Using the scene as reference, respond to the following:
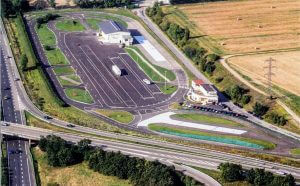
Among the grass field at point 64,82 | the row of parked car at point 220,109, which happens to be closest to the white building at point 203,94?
the row of parked car at point 220,109

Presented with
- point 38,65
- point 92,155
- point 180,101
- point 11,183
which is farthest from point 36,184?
point 38,65

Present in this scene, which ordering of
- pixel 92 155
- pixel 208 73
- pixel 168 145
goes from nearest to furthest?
pixel 92 155 → pixel 168 145 → pixel 208 73

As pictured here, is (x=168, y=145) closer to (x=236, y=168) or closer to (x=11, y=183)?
(x=236, y=168)

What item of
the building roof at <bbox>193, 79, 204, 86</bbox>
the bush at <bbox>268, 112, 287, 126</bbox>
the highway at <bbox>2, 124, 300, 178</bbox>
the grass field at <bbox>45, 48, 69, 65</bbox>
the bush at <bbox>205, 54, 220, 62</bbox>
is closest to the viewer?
the highway at <bbox>2, 124, 300, 178</bbox>

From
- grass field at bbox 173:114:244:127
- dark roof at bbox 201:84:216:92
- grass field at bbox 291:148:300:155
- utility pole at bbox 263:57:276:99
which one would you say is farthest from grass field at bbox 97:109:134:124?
grass field at bbox 291:148:300:155

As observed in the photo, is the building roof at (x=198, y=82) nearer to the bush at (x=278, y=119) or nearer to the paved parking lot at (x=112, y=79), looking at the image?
the paved parking lot at (x=112, y=79)

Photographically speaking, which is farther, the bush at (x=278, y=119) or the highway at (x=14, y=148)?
the bush at (x=278, y=119)

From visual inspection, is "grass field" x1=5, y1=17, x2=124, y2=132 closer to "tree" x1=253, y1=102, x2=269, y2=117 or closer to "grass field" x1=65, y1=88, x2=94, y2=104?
"grass field" x1=65, y1=88, x2=94, y2=104
